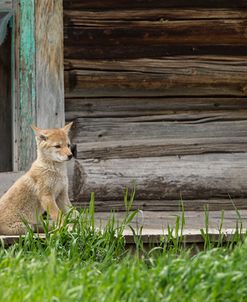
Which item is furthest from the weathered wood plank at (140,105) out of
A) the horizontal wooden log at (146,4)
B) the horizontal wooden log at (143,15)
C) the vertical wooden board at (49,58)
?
the horizontal wooden log at (146,4)

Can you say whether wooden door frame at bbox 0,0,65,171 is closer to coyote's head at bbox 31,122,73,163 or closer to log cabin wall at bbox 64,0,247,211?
log cabin wall at bbox 64,0,247,211

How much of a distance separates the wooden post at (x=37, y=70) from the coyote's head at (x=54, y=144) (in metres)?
0.81

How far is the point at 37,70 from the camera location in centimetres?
846

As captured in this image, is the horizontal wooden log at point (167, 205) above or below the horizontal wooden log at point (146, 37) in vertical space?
below

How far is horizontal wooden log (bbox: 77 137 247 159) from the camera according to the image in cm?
852

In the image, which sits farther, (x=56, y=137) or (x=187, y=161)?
(x=187, y=161)

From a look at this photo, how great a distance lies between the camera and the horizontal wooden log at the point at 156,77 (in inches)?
335

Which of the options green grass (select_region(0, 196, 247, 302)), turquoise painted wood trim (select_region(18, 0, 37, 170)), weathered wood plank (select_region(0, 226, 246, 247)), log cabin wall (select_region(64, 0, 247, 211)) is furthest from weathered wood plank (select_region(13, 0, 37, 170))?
green grass (select_region(0, 196, 247, 302))

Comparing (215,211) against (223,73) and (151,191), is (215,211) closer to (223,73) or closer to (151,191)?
(151,191)

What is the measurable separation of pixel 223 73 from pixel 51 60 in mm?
1419

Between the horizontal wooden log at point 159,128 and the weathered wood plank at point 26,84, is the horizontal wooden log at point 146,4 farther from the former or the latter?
the horizontal wooden log at point 159,128

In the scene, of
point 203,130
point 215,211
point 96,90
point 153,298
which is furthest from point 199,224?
point 153,298

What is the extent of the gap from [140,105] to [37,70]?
893 millimetres

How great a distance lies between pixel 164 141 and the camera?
8.58 m
